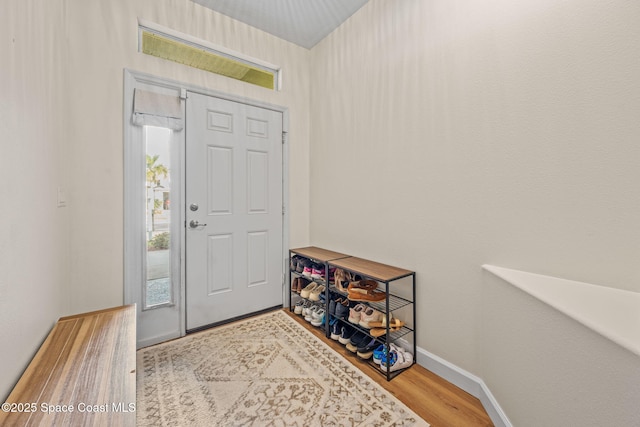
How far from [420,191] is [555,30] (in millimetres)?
1041

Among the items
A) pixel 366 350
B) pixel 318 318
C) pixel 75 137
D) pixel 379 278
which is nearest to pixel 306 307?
pixel 318 318

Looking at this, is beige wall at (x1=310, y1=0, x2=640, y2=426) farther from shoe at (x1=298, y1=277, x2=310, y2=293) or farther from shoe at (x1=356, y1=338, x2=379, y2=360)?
shoe at (x1=298, y1=277, x2=310, y2=293)

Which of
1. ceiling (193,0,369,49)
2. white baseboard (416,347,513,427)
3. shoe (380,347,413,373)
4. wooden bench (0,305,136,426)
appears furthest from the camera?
A: ceiling (193,0,369,49)

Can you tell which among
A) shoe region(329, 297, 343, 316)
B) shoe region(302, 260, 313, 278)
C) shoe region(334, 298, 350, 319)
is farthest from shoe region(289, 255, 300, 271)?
shoe region(334, 298, 350, 319)

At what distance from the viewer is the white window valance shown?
2.10 m

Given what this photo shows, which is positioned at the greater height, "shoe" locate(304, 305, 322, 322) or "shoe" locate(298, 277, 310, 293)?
"shoe" locate(298, 277, 310, 293)

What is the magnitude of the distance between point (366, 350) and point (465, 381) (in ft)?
2.06

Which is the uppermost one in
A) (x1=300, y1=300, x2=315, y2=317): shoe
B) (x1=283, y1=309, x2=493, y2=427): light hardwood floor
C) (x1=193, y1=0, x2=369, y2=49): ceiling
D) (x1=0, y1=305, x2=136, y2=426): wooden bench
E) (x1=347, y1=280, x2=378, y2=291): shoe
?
(x1=193, y1=0, x2=369, y2=49): ceiling

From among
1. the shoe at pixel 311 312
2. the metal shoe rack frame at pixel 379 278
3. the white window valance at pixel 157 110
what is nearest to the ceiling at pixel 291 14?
the white window valance at pixel 157 110

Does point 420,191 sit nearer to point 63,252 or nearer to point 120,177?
point 120,177

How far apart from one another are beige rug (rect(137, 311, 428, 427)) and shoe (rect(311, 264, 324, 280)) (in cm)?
49

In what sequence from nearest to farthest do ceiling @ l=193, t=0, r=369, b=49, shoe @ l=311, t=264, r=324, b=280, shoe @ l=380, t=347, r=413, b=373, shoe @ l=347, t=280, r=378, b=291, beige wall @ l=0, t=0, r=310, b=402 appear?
beige wall @ l=0, t=0, r=310, b=402 < shoe @ l=380, t=347, r=413, b=373 < shoe @ l=347, t=280, r=378, b=291 < ceiling @ l=193, t=0, r=369, b=49 < shoe @ l=311, t=264, r=324, b=280

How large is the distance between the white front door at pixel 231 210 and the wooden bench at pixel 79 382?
3.05 ft

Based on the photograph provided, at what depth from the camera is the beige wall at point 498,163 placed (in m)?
1.13
